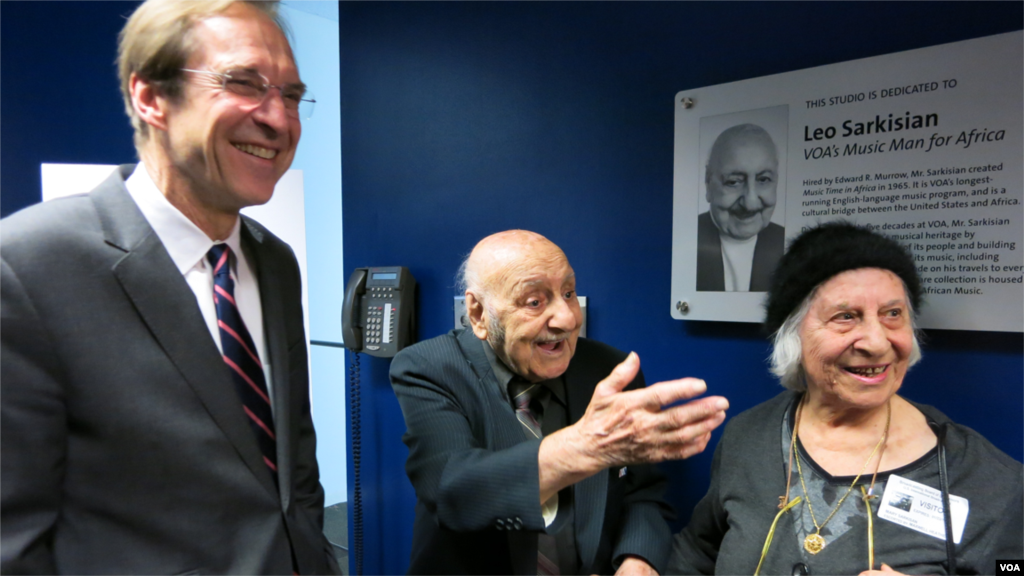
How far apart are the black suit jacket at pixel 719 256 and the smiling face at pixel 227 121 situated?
1.20 metres

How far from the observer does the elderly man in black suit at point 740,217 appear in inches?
63.5

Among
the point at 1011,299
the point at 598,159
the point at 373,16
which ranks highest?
the point at 373,16

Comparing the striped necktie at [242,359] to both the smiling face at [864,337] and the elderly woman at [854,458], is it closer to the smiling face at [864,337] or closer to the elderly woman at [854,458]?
the elderly woman at [854,458]

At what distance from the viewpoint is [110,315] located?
863 mm

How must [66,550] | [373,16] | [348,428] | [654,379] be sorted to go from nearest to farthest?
[66,550] < [654,379] < [373,16] < [348,428]

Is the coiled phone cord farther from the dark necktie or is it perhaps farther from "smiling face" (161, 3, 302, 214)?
"smiling face" (161, 3, 302, 214)

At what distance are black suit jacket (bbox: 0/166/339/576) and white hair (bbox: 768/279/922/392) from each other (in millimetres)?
1198

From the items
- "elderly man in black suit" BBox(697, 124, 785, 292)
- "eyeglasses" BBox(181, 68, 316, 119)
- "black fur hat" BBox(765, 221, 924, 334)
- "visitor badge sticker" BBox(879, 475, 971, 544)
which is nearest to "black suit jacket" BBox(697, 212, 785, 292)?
"elderly man in black suit" BBox(697, 124, 785, 292)

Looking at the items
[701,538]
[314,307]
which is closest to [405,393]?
[701,538]

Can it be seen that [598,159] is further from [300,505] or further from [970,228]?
[300,505]

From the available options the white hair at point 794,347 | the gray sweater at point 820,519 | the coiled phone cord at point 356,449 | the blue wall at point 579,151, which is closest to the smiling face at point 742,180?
the blue wall at point 579,151

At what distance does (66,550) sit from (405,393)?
0.78 m

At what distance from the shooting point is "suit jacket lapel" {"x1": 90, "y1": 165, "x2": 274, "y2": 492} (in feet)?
2.95

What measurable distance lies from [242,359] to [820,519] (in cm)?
129
